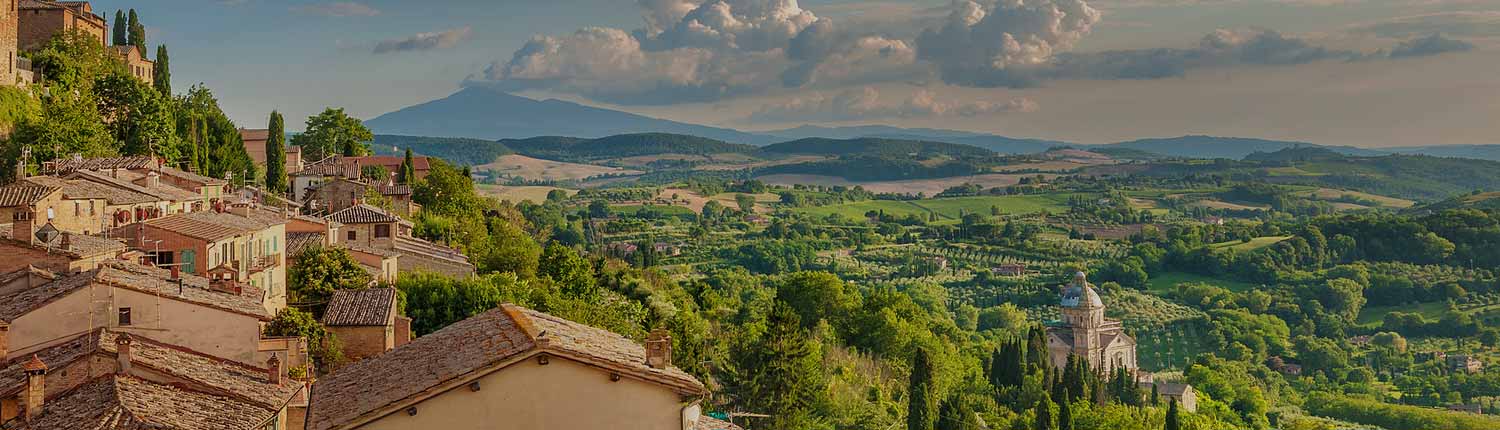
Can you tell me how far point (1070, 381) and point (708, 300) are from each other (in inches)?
909

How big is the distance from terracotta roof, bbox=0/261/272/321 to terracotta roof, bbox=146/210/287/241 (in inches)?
157

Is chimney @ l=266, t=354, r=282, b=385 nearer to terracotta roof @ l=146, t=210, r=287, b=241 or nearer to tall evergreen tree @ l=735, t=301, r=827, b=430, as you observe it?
terracotta roof @ l=146, t=210, r=287, b=241

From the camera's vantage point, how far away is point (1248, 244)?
186 meters

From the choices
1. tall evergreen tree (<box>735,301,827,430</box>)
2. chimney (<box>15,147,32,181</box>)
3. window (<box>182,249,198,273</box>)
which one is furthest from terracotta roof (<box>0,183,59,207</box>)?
tall evergreen tree (<box>735,301,827,430</box>)

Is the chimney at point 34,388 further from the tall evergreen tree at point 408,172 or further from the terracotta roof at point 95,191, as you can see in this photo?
Result: the tall evergreen tree at point 408,172

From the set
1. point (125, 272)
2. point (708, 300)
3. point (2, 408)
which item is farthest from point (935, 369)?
point (2, 408)

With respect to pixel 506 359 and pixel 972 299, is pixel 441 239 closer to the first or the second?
pixel 506 359

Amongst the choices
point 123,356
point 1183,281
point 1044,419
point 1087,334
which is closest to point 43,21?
point 123,356

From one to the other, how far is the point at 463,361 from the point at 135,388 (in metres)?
8.07

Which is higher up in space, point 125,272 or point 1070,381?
point 125,272

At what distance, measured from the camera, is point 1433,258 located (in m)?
187

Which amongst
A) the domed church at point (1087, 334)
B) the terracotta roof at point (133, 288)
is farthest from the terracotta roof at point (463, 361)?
the domed church at point (1087, 334)

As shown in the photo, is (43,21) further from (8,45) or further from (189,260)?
(189,260)

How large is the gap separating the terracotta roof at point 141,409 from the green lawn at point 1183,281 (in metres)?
157
